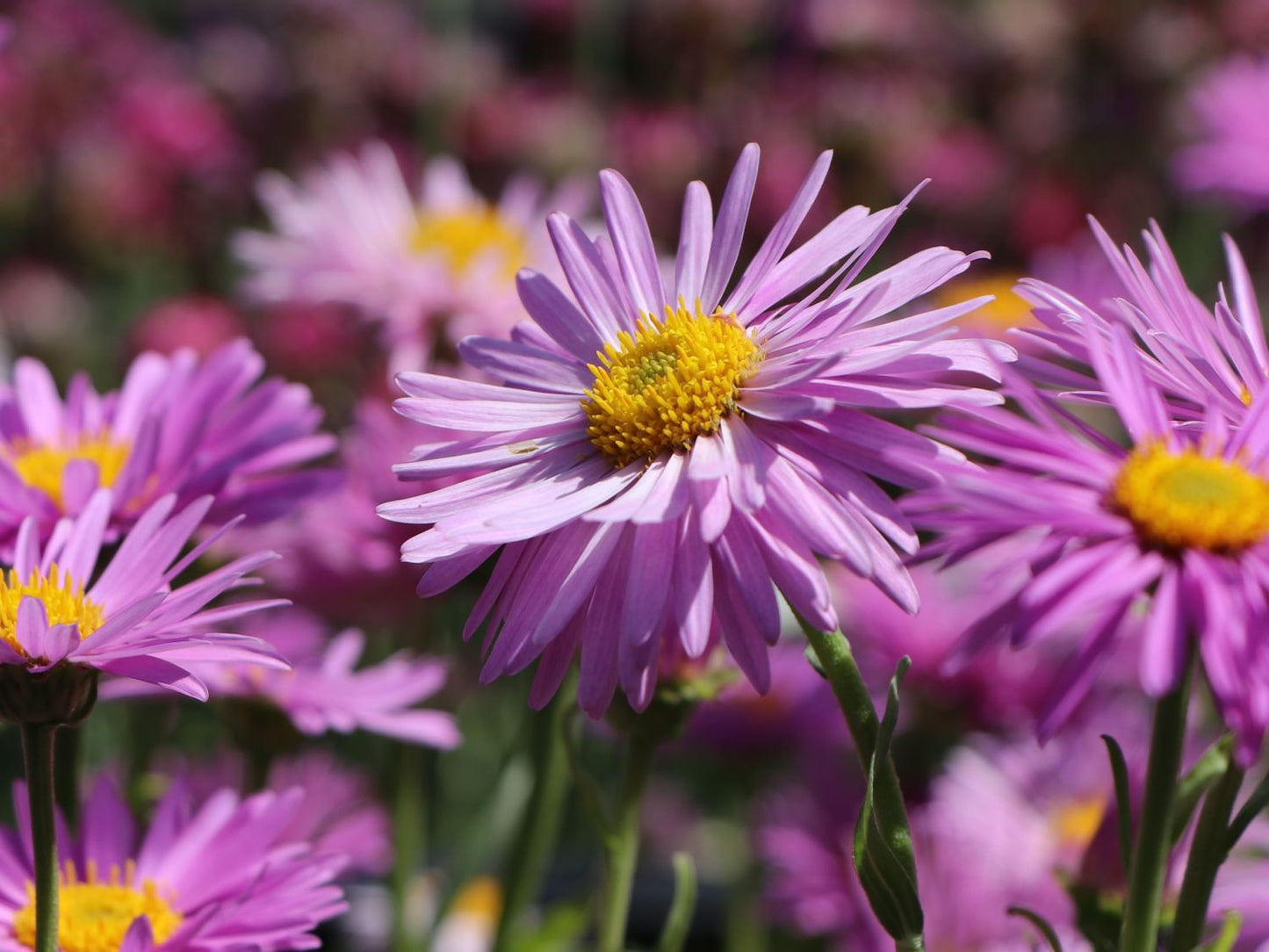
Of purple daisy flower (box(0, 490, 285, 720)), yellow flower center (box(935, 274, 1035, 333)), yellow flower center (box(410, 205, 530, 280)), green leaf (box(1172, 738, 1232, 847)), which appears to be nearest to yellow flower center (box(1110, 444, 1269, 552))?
green leaf (box(1172, 738, 1232, 847))

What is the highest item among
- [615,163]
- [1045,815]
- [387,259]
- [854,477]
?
[615,163]

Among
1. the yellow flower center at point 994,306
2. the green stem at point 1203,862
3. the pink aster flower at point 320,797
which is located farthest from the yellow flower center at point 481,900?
the green stem at point 1203,862

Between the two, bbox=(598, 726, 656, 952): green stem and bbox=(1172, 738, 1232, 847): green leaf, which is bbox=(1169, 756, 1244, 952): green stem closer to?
bbox=(1172, 738, 1232, 847): green leaf

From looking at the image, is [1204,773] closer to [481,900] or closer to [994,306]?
[481,900]

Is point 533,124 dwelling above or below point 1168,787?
above

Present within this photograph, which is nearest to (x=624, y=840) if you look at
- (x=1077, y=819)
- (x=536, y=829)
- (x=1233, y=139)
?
(x=536, y=829)

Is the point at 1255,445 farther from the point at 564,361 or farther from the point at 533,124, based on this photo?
the point at 533,124

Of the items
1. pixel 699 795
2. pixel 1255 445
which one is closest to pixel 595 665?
pixel 1255 445
